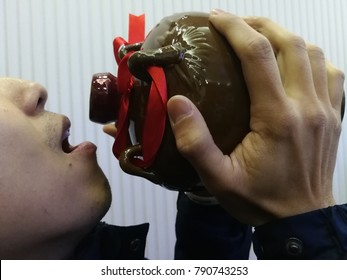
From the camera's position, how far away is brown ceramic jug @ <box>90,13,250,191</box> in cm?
48

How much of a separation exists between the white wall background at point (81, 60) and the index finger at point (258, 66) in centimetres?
78

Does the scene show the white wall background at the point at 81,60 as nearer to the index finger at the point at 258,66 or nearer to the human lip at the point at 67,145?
the human lip at the point at 67,145

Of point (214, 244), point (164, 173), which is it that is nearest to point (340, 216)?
point (164, 173)

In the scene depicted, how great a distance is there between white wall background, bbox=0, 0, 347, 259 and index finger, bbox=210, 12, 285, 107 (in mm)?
776

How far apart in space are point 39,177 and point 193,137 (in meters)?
Answer: 0.24

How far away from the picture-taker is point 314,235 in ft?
1.64

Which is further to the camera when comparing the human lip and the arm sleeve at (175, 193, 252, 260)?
the arm sleeve at (175, 193, 252, 260)

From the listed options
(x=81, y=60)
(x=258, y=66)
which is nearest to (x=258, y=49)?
(x=258, y=66)

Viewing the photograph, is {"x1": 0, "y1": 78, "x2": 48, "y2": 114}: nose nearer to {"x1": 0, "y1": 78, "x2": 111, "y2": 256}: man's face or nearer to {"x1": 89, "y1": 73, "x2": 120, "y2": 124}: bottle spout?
{"x1": 0, "y1": 78, "x2": 111, "y2": 256}: man's face

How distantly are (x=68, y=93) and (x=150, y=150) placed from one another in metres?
0.76

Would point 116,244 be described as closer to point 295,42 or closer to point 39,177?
point 39,177

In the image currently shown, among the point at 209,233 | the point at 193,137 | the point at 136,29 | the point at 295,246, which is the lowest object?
the point at 209,233

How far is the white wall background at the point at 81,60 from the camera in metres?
1.21

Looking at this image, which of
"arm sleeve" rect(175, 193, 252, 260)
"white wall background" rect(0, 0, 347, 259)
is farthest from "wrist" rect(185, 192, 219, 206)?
"white wall background" rect(0, 0, 347, 259)
